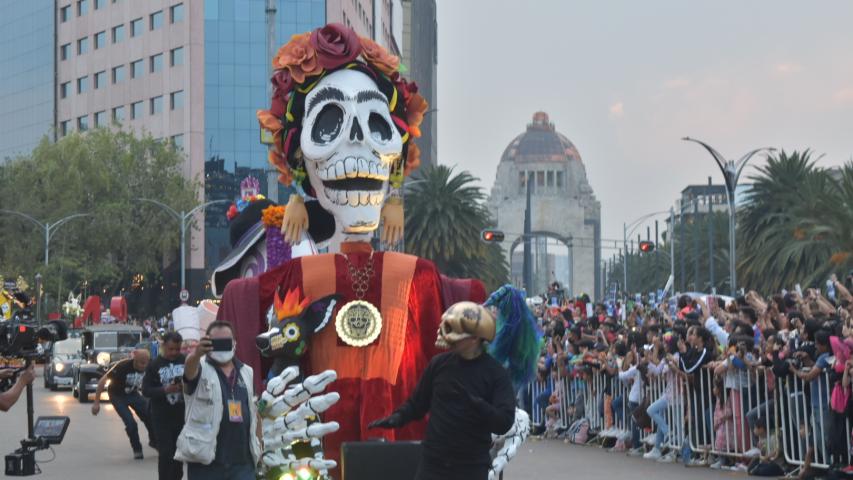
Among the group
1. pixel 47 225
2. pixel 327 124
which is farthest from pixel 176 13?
pixel 327 124

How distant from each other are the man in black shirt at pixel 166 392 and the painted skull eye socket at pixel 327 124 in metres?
3.13

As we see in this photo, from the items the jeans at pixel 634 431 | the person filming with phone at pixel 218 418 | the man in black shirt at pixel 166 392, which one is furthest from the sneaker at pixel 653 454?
the person filming with phone at pixel 218 418

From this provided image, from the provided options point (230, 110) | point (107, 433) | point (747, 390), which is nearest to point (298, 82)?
point (747, 390)

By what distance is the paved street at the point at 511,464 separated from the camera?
49.0 feet

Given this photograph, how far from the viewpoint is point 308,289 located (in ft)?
27.8

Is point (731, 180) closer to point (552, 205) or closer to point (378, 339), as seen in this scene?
point (378, 339)

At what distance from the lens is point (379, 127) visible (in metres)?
9.02

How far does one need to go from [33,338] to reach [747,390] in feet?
25.6

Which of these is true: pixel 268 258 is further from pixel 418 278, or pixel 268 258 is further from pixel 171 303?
pixel 171 303

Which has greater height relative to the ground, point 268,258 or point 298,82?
point 298,82

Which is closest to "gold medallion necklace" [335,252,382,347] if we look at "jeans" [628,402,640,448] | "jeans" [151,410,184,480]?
"jeans" [151,410,184,480]

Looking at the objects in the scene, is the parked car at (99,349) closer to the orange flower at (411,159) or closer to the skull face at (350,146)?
the orange flower at (411,159)

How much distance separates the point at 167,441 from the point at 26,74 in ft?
254

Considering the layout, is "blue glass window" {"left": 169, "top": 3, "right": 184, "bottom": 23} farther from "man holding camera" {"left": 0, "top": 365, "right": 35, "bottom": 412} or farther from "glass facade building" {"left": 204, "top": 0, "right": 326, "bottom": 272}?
"man holding camera" {"left": 0, "top": 365, "right": 35, "bottom": 412}
